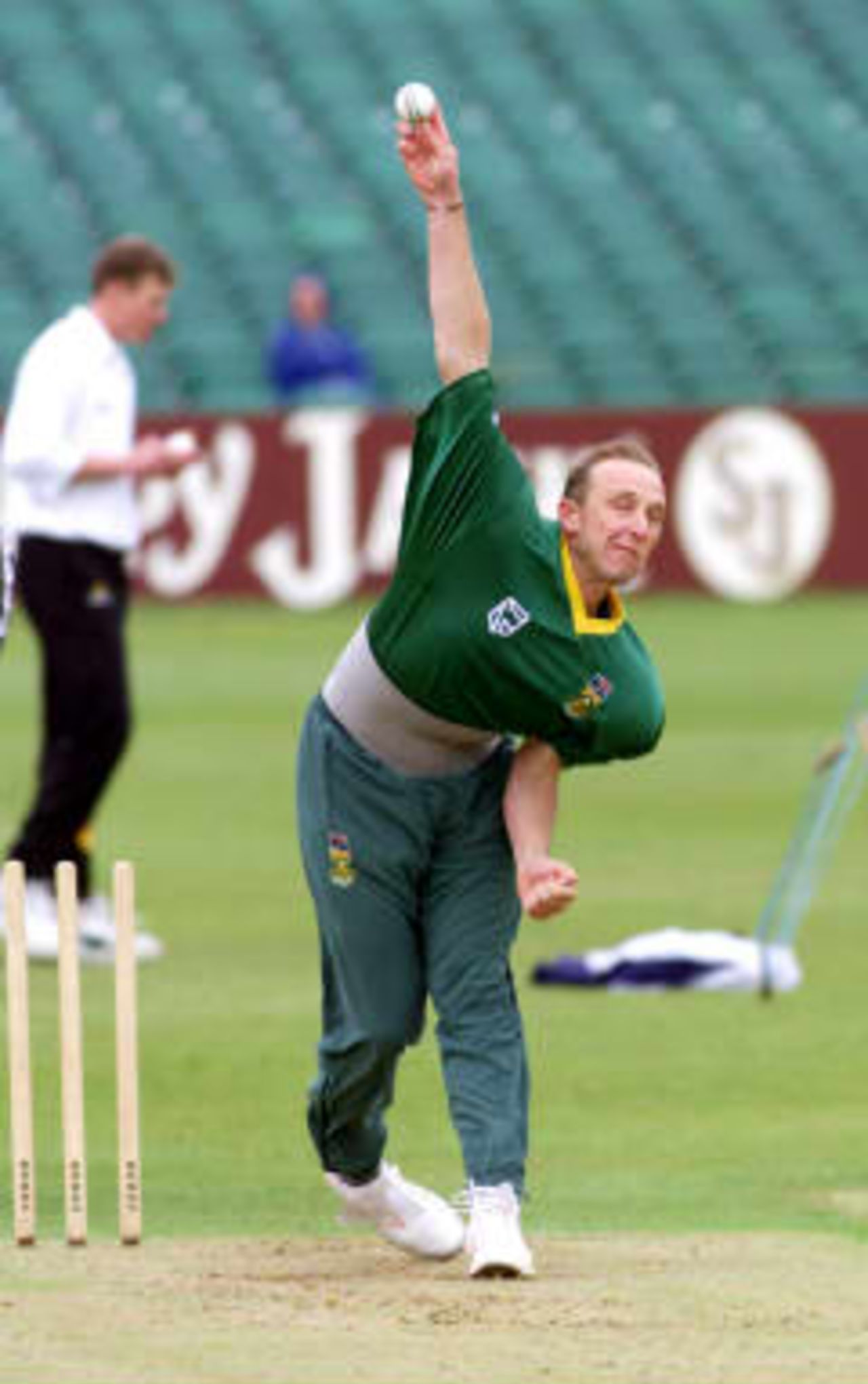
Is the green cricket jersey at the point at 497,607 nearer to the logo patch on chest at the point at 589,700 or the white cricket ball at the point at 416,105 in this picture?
the logo patch on chest at the point at 589,700

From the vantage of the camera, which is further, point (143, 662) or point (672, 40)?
point (672, 40)

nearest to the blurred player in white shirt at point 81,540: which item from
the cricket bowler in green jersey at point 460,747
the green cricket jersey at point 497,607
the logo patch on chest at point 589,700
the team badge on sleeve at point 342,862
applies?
the cricket bowler in green jersey at point 460,747

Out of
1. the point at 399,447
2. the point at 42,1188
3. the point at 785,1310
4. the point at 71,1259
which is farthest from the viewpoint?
the point at 399,447

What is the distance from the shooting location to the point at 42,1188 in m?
8.13

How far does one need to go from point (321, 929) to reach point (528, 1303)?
37.5 inches

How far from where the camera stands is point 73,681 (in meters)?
11.7

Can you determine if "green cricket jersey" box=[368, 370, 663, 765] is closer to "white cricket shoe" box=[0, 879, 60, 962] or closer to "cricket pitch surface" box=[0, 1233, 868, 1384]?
"cricket pitch surface" box=[0, 1233, 868, 1384]

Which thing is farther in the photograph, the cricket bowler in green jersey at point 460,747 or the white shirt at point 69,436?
the white shirt at point 69,436

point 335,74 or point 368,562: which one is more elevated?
point 335,74

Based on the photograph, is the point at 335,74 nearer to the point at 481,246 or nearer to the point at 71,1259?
the point at 481,246

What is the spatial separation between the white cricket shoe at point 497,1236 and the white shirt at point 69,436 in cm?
516

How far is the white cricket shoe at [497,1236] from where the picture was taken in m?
6.80

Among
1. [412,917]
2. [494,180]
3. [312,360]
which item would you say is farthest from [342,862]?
[494,180]

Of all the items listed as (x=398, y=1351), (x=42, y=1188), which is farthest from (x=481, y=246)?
(x=398, y=1351)
